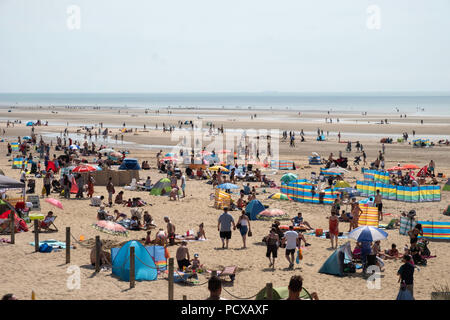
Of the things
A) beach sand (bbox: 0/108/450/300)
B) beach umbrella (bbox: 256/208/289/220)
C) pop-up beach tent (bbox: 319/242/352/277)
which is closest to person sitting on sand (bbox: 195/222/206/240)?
beach sand (bbox: 0/108/450/300)

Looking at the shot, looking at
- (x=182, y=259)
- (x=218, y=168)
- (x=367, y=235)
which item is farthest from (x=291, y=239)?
(x=218, y=168)

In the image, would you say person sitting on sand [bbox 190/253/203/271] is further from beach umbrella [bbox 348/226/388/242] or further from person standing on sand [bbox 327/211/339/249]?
person standing on sand [bbox 327/211/339/249]

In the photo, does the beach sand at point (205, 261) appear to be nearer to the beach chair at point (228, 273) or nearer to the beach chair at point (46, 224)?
the beach chair at point (228, 273)

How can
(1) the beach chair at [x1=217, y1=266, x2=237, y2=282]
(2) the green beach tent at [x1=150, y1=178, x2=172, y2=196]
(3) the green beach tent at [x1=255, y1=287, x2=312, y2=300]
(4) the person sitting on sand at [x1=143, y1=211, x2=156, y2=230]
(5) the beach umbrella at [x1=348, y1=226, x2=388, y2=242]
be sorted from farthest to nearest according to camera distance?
(2) the green beach tent at [x1=150, y1=178, x2=172, y2=196]
(4) the person sitting on sand at [x1=143, y1=211, x2=156, y2=230]
(5) the beach umbrella at [x1=348, y1=226, x2=388, y2=242]
(1) the beach chair at [x1=217, y1=266, x2=237, y2=282]
(3) the green beach tent at [x1=255, y1=287, x2=312, y2=300]

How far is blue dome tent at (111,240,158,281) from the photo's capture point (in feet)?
38.0

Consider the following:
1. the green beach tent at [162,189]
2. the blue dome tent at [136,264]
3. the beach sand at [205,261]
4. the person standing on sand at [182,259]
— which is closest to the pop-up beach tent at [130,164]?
the beach sand at [205,261]

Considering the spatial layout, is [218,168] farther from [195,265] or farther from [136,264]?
[136,264]

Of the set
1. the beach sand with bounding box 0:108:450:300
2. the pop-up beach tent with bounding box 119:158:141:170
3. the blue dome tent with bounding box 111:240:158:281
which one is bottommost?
the beach sand with bounding box 0:108:450:300

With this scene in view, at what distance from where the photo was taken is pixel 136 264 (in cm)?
1174

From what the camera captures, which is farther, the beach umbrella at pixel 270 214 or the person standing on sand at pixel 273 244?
the beach umbrella at pixel 270 214

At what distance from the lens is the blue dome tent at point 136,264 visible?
11.6 meters
